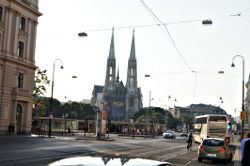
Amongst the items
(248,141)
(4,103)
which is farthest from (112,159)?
(4,103)

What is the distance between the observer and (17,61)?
46.7 m

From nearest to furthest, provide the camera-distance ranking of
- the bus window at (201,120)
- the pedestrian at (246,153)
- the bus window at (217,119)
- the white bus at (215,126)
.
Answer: the pedestrian at (246,153)
the white bus at (215,126)
the bus window at (217,119)
the bus window at (201,120)

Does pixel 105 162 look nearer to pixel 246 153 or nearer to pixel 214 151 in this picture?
pixel 246 153

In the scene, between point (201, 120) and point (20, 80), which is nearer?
point (201, 120)

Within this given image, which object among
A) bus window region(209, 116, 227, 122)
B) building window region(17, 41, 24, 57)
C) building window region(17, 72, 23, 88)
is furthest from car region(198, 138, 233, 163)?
building window region(17, 41, 24, 57)

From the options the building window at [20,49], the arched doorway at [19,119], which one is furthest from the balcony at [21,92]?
the building window at [20,49]

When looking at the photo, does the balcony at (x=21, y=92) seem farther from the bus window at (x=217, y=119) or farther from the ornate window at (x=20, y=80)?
the bus window at (x=217, y=119)

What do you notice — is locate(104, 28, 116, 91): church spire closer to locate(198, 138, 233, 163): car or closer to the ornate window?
the ornate window

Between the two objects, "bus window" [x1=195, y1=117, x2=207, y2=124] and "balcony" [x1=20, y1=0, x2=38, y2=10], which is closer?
"bus window" [x1=195, y1=117, x2=207, y2=124]

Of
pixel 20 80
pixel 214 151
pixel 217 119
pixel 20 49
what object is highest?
pixel 20 49

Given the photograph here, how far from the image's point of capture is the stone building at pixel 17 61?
44.8 m

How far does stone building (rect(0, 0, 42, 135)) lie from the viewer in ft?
147

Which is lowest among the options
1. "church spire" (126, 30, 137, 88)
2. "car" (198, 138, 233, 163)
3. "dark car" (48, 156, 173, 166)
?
"car" (198, 138, 233, 163)

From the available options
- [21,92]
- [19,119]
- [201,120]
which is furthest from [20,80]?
[201,120]
